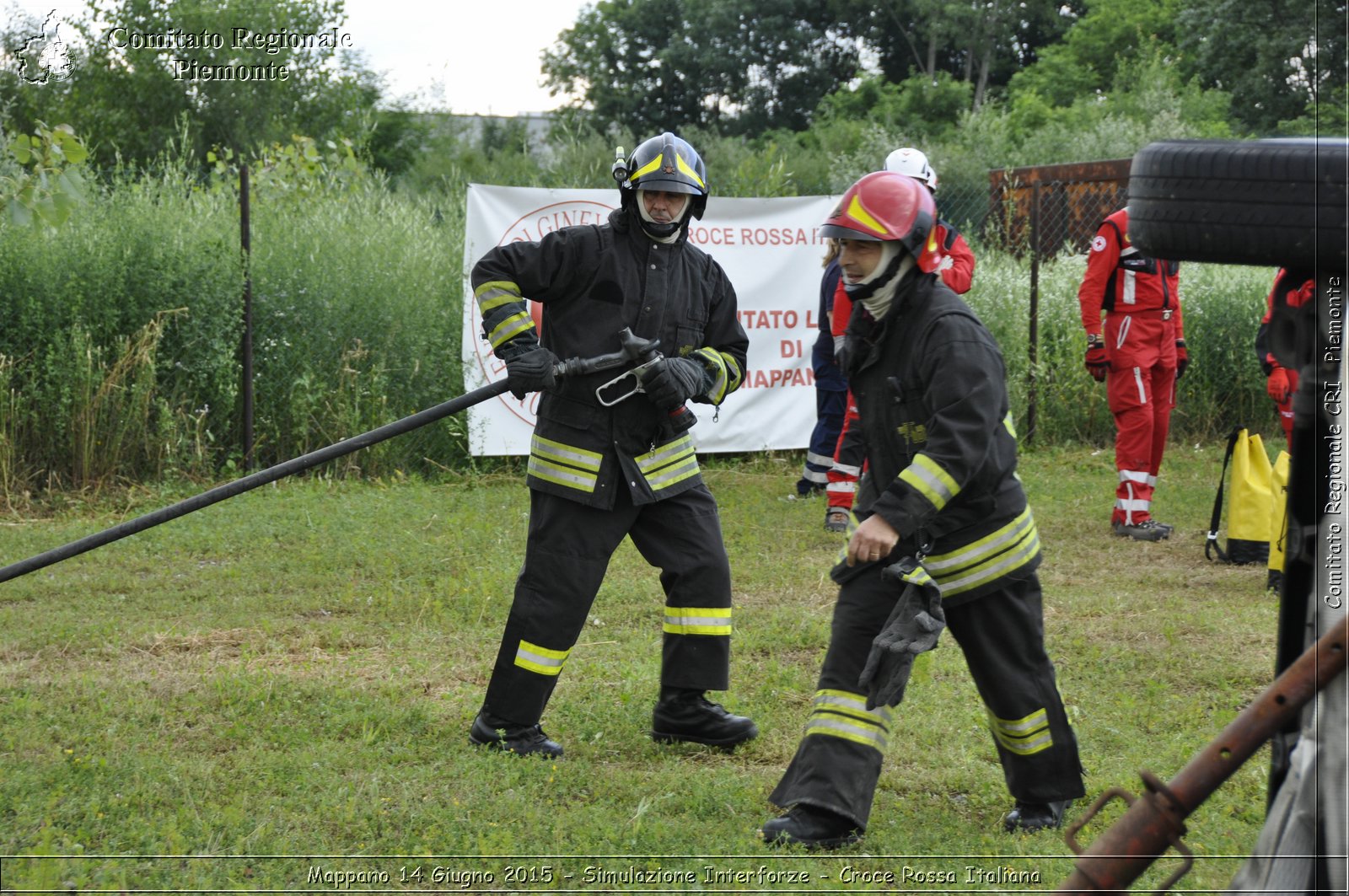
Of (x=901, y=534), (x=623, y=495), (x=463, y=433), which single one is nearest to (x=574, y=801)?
(x=623, y=495)

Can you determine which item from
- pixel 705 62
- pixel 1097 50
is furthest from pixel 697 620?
pixel 705 62

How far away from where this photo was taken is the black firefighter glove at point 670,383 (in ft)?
15.3

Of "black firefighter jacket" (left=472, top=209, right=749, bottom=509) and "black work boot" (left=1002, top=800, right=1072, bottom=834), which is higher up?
"black firefighter jacket" (left=472, top=209, right=749, bottom=509)

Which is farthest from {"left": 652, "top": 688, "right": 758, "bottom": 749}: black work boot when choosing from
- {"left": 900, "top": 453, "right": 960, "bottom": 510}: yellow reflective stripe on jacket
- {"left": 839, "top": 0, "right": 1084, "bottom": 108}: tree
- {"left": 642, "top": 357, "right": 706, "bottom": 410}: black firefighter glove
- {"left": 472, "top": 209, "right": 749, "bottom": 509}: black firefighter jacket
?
{"left": 839, "top": 0, "right": 1084, "bottom": 108}: tree

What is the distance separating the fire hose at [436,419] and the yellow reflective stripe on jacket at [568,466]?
0.69ft

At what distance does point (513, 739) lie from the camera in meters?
4.73

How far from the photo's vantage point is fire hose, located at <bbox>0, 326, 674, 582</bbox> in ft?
14.3

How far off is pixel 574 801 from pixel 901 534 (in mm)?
1452

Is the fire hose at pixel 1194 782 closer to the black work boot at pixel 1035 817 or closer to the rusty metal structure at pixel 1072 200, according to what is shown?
the black work boot at pixel 1035 817

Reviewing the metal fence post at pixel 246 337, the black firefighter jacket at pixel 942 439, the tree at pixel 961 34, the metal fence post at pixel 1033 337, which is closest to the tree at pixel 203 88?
the metal fence post at pixel 246 337

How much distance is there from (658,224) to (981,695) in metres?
2.03

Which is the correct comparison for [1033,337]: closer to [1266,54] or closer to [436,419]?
[436,419]

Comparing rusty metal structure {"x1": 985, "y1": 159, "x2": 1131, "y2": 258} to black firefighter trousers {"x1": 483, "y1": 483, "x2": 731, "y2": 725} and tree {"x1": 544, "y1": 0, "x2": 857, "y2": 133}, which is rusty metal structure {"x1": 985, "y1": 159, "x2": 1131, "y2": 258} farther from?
tree {"x1": 544, "y1": 0, "x2": 857, "y2": 133}

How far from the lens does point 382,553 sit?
301 inches
